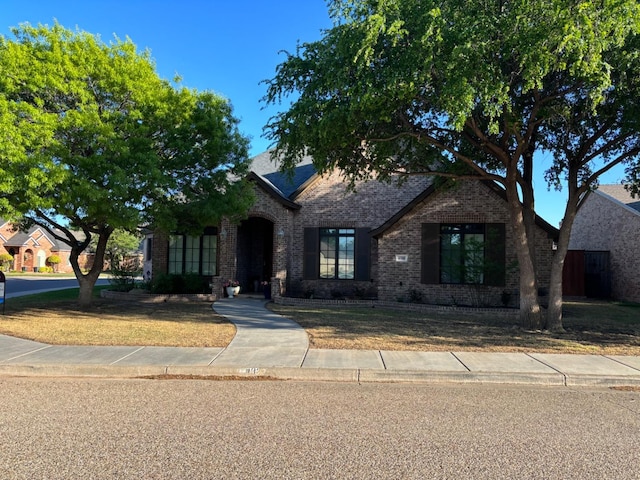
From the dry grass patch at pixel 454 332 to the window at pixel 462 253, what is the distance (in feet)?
8.61

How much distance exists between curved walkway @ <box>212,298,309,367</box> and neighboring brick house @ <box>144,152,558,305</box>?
3.72 m

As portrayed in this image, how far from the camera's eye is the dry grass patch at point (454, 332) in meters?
9.05

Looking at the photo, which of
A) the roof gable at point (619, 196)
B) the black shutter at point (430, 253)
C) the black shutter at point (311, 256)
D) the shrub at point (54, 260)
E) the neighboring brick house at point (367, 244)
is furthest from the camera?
the shrub at point (54, 260)

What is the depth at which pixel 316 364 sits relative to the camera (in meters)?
7.52

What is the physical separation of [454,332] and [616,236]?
14372mm

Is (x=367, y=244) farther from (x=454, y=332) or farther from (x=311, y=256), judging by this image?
(x=454, y=332)

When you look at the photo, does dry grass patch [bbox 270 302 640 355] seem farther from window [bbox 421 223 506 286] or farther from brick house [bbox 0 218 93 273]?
brick house [bbox 0 218 93 273]

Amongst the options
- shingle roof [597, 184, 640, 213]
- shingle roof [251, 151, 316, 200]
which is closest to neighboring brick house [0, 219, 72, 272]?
shingle roof [251, 151, 316, 200]

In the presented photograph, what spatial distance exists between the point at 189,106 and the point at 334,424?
1019 centimetres

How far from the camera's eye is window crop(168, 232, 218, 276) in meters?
19.1

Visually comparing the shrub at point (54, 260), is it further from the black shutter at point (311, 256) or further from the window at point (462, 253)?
the window at point (462, 253)

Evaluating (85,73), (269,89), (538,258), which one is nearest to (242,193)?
(269,89)

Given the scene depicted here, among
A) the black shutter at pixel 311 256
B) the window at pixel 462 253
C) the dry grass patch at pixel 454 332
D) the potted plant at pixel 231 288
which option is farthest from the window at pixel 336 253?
the dry grass patch at pixel 454 332

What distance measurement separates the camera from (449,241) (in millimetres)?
16453
